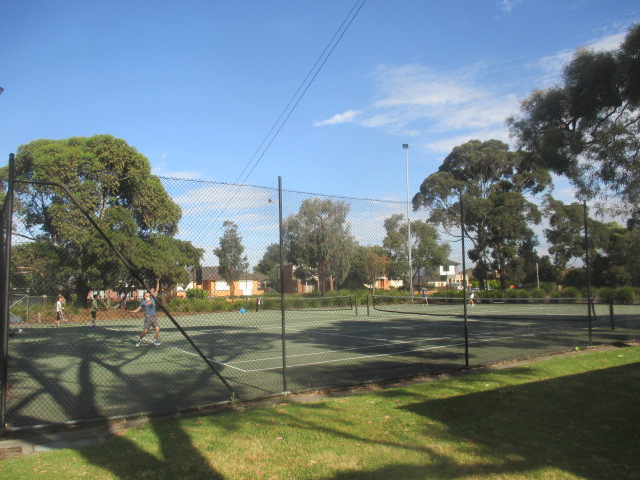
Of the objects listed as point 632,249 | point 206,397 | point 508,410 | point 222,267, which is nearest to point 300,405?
point 206,397

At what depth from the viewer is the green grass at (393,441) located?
167 inches

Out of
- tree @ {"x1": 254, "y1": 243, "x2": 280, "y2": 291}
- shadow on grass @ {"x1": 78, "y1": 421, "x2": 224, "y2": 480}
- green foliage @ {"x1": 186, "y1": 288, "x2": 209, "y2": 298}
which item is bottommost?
shadow on grass @ {"x1": 78, "y1": 421, "x2": 224, "y2": 480}

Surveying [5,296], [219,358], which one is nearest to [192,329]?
[219,358]

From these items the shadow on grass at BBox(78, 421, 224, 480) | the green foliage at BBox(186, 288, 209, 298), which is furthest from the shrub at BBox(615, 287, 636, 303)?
the shadow on grass at BBox(78, 421, 224, 480)

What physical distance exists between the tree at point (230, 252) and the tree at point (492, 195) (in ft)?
106

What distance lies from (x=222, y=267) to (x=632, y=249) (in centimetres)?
4596

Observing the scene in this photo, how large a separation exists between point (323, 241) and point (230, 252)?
2401 mm

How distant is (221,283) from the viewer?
7.62 meters

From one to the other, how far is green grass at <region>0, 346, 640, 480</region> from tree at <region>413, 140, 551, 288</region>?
3239 centimetres

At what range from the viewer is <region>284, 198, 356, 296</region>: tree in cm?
841

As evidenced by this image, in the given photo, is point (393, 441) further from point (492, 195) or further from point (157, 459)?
point (492, 195)

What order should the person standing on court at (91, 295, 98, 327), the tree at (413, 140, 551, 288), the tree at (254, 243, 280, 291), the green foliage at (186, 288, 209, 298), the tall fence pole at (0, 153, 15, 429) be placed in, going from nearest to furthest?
the tall fence pole at (0, 153, 15, 429), the tree at (254, 243, 280, 291), the green foliage at (186, 288, 209, 298), the person standing on court at (91, 295, 98, 327), the tree at (413, 140, 551, 288)

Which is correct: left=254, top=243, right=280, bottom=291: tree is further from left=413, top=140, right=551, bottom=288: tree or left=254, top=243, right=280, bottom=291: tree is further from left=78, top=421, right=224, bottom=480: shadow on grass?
left=413, top=140, right=551, bottom=288: tree

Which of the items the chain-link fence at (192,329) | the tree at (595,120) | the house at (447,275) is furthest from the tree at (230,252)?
the tree at (595,120)
